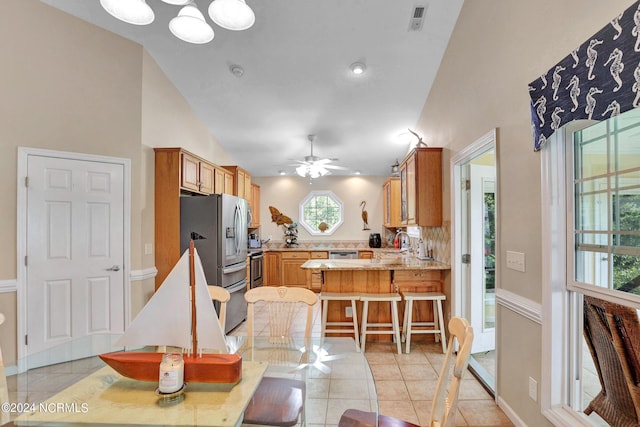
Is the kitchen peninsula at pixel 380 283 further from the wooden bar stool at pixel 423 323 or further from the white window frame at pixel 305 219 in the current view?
the white window frame at pixel 305 219

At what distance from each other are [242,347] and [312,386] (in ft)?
1.94

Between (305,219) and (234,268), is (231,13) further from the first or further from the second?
(305,219)

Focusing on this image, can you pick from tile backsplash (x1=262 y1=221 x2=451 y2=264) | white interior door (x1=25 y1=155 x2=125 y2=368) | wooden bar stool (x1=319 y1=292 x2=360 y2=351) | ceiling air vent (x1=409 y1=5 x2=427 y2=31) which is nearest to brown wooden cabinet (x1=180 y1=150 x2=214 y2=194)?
white interior door (x1=25 y1=155 x2=125 y2=368)

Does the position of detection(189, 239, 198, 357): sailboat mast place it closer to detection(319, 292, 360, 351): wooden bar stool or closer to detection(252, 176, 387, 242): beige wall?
detection(319, 292, 360, 351): wooden bar stool

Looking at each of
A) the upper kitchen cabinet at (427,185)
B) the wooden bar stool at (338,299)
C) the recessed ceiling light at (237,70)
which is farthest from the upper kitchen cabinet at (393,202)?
the recessed ceiling light at (237,70)

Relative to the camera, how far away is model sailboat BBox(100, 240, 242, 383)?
3.75 ft

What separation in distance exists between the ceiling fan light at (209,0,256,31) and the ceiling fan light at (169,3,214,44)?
0.14 metres

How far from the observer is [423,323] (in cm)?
336

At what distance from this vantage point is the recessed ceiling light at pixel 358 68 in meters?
3.43

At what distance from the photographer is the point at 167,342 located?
3.77 ft

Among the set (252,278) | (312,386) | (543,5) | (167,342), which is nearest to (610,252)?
(543,5)

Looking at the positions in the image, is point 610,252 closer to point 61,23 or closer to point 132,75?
point 132,75

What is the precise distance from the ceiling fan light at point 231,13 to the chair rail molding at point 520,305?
2.20 meters

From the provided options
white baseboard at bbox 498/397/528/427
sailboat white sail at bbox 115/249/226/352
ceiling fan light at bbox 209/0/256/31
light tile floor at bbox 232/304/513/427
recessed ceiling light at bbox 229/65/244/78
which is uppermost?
recessed ceiling light at bbox 229/65/244/78
